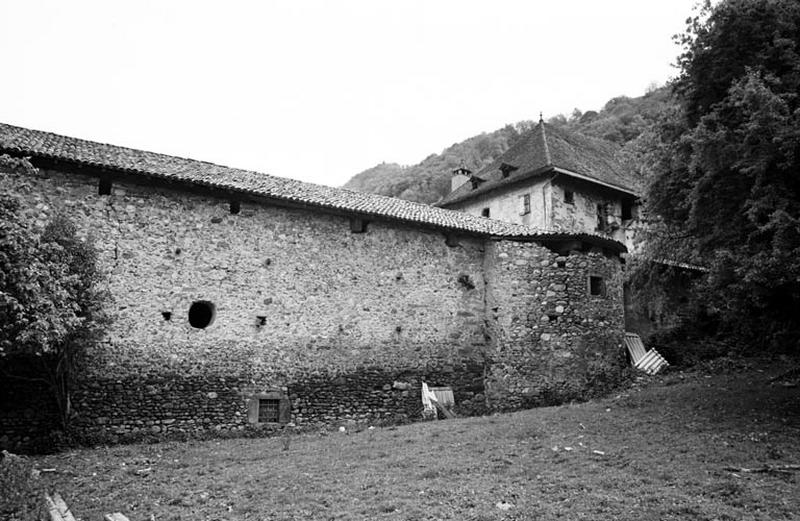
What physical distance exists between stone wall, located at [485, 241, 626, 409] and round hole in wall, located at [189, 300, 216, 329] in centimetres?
734

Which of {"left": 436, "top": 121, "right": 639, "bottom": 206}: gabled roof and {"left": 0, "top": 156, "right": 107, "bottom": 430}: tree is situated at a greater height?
{"left": 436, "top": 121, "right": 639, "bottom": 206}: gabled roof

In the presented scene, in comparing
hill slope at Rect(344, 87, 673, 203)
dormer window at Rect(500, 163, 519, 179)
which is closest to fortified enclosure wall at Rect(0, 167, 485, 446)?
dormer window at Rect(500, 163, 519, 179)

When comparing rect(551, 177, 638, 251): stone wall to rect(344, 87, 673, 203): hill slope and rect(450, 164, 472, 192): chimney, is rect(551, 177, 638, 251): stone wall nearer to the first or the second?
rect(450, 164, 472, 192): chimney

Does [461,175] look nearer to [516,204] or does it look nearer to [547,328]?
[516,204]

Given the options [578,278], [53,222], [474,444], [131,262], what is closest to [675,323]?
[578,278]

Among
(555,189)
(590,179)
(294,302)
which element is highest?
(590,179)

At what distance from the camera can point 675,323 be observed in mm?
18391

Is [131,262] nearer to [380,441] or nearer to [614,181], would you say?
[380,441]

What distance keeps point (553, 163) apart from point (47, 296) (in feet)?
63.8

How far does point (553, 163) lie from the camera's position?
23328mm

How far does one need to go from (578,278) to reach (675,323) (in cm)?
515

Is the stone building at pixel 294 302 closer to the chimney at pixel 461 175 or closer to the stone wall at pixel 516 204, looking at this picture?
the stone wall at pixel 516 204

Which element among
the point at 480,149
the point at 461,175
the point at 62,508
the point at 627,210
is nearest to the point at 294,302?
the point at 62,508

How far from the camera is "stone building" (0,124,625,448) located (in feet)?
37.8
